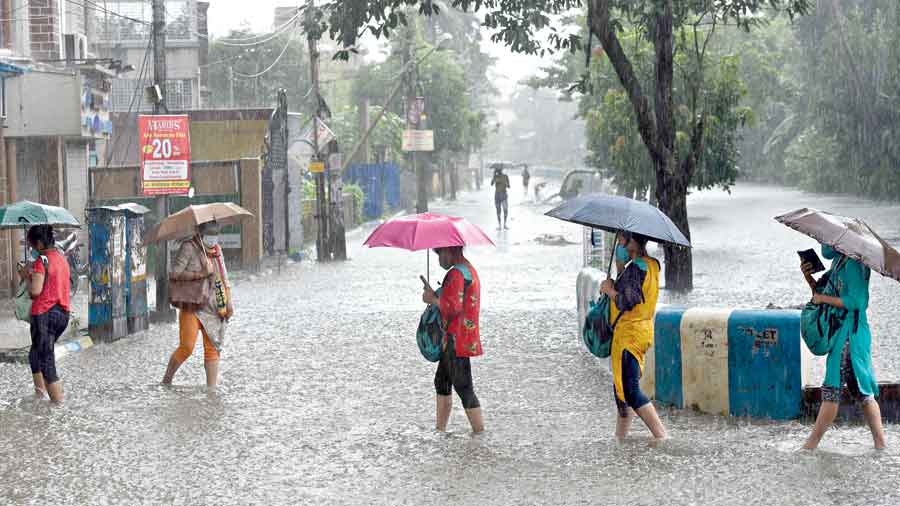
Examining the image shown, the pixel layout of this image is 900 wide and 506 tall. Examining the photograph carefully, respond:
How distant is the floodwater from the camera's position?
736 cm

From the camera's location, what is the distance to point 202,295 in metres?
11.0

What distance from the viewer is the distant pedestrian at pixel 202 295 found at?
1095 centimetres

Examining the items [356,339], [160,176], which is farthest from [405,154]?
[356,339]

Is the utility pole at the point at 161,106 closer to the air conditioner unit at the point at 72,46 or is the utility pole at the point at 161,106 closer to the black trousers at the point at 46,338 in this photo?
the black trousers at the point at 46,338

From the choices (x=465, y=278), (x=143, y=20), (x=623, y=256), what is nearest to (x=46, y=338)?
(x=465, y=278)

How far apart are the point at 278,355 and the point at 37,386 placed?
2931mm

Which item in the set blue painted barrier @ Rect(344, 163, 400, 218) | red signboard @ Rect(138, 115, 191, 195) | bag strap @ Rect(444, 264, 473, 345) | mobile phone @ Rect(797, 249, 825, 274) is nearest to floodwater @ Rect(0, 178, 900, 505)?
bag strap @ Rect(444, 264, 473, 345)

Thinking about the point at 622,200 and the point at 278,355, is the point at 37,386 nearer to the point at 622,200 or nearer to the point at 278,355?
the point at 278,355

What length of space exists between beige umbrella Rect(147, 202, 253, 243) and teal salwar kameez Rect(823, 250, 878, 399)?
5.03m

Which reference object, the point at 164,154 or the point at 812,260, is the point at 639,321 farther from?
the point at 164,154

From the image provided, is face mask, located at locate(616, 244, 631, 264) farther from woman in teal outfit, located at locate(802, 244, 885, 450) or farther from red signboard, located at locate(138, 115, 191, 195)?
red signboard, located at locate(138, 115, 191, 195)

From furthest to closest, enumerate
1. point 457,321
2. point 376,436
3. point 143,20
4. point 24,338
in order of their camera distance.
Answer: point 143,20 < point 24,338 < point 376,436 < point 457,321

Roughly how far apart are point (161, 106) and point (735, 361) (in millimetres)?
11735

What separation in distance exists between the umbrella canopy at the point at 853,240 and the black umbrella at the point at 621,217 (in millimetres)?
770
